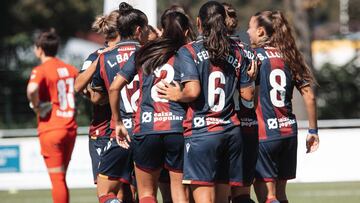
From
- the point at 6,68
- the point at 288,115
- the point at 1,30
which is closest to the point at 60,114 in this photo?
the point at 288,115

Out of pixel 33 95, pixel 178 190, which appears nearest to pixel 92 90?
pixel 33 95

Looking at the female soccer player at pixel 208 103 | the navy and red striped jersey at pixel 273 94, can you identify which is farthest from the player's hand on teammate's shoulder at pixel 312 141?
the female soccer player at pixel 208 103

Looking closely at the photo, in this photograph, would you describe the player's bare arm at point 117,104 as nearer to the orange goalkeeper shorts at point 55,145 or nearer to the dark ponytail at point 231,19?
the dark ponytail at point 231,19

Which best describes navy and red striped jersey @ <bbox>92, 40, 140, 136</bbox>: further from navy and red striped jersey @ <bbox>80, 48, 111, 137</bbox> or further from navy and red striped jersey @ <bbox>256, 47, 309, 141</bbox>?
navy and red striped jersey @ <bbox>256, 47, 309, 141</bbox>

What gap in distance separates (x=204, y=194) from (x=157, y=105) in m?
0.95

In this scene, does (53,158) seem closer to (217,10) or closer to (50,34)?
(50,34)

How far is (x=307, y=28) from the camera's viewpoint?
29172 millimetres

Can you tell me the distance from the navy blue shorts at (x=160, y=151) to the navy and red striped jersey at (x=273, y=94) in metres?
1.28

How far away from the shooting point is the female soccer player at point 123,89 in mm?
9680

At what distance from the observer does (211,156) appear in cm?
877

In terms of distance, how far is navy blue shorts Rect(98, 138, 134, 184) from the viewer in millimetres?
10008

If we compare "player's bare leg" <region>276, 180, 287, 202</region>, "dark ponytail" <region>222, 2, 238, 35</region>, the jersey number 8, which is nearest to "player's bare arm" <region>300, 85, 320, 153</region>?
the jersey number 8

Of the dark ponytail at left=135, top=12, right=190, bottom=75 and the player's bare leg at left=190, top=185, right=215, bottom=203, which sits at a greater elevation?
the dark ponytail at left=135, top=12, right=190, bottom=75

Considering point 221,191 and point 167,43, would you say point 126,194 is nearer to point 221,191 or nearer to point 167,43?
point 221,191
